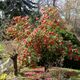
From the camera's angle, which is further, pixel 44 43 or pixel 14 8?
pixel 14 8

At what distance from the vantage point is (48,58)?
A: 1351 centimetres

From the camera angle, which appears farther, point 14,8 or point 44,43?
point 14,8

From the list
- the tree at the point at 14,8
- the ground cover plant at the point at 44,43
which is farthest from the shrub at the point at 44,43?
the tree at the point at 14,8

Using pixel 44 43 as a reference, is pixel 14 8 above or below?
above

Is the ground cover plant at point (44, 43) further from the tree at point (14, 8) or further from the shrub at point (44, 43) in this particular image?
the tree at point (14, 8)

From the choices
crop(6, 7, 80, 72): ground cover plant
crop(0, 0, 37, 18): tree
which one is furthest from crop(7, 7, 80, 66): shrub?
crop(0, 0, 37, 18): tree

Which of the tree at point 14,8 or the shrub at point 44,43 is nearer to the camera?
the shrub at point 44,43

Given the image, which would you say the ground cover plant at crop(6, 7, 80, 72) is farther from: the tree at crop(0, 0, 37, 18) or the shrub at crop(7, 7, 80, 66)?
the tree at crop(0, 0, 37, 18)

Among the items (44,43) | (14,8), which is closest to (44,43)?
(44,43)

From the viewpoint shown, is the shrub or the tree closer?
the shrub

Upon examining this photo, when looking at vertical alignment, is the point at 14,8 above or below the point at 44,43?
above

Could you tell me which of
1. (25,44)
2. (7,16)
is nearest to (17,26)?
(25,44)

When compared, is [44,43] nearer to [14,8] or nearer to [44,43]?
[44,43]

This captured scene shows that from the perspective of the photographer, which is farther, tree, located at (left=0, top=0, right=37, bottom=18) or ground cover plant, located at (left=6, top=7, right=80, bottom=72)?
tree, located at (left=0, top=0, right=37, bottom=18)
